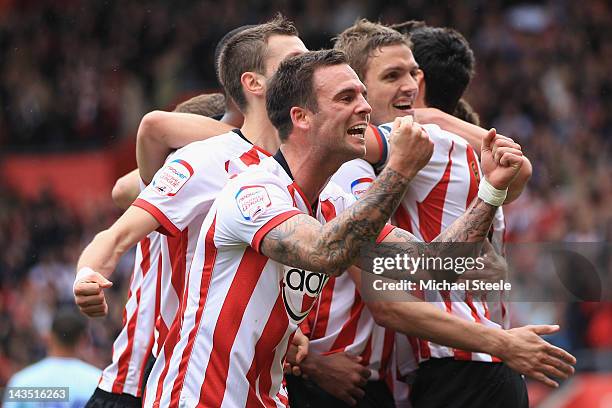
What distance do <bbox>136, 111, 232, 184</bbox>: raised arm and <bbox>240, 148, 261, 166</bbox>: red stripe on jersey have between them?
408mm

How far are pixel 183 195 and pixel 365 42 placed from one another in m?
1.39

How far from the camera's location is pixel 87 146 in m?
18.4

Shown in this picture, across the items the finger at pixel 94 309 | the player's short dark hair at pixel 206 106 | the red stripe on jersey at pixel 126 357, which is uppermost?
the player's short dark hair at pixel 206 106

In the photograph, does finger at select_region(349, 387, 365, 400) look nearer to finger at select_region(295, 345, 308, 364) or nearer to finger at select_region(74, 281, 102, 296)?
finger at select_region(295, 345, 308, 364)

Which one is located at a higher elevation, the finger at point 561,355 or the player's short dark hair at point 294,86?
the player's short dark hair at point 294,86

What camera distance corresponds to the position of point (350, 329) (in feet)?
17.2

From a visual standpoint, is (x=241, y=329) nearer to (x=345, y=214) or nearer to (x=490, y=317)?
(x=345, y=214)

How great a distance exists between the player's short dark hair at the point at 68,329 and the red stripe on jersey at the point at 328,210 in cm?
362

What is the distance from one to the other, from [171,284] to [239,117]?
2.83 feet

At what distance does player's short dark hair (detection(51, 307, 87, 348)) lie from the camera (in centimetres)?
762

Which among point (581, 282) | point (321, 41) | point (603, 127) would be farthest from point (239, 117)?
point (321, 41)

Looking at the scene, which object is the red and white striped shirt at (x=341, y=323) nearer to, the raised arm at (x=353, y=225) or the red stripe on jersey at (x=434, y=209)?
the red stripe on jersey at (x=434, y=209)

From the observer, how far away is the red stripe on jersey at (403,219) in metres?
5.21

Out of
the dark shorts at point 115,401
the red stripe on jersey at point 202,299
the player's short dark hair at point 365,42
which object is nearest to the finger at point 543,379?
the red stripe on jersey at point 202,299
